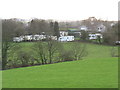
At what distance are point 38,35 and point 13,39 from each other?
694 cm

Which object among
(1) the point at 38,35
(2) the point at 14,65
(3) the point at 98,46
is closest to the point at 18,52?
(2) the point at 14,65

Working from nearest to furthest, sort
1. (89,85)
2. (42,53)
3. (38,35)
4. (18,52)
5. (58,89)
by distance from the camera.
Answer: (58,89), (89,85), (18,52), (42,53), (38,35)

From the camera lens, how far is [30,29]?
90.6 feet

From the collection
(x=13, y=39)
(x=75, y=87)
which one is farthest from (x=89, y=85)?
(x=13, y=39)

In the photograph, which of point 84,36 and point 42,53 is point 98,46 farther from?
A: point 42,53

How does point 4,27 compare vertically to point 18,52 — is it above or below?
above

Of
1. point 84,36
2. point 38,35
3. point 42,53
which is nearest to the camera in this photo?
point 42,53

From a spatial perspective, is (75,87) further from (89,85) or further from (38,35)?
(38,35)

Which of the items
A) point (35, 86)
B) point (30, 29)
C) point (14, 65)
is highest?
point (30, 29)

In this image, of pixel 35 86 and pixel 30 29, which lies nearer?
pixel 35 86

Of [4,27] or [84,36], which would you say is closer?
[4,27]

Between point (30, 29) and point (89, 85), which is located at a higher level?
point (30, 29)

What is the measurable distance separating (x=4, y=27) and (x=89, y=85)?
47.6 feet

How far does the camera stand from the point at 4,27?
1811cm
